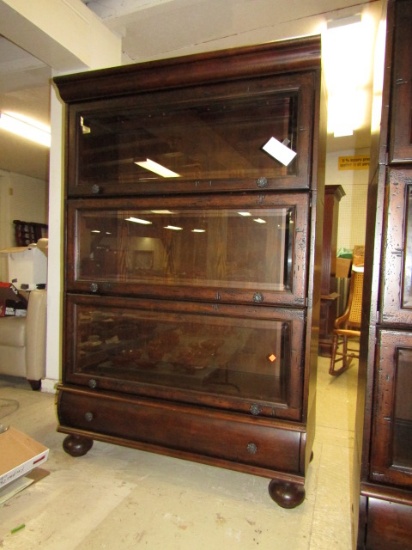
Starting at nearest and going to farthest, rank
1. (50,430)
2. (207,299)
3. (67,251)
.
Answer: (207,299)
(67,251)
(50,430)

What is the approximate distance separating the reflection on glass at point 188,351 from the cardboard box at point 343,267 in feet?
10.5

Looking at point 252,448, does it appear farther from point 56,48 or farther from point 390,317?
→ point 56,48

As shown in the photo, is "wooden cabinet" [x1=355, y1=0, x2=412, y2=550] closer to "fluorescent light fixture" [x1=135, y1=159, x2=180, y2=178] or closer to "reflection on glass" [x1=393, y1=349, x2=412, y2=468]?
"reflection on glass" [x1=393, y1=349, x2=412, y2=468]

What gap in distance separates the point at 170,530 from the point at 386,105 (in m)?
1.47

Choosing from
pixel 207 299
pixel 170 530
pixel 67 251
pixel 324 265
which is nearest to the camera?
pixel 170 530

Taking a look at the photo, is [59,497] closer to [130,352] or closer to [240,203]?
[130,352]

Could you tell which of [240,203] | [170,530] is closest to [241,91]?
[240,203]

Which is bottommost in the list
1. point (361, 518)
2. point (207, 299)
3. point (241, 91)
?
point (361, 518)

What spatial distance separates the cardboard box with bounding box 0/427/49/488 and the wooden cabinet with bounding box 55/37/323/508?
14 cm

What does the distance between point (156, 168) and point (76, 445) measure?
1344 millimetres

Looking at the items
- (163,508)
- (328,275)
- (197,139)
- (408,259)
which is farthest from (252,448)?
(328,275)

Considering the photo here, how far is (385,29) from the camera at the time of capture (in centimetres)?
92

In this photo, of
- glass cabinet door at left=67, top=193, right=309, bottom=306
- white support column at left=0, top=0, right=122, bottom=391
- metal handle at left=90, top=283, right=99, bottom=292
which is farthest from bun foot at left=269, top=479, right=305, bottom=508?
white support column at left=0, top=0, right=122, bottom=391

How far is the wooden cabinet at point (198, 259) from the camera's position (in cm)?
115
